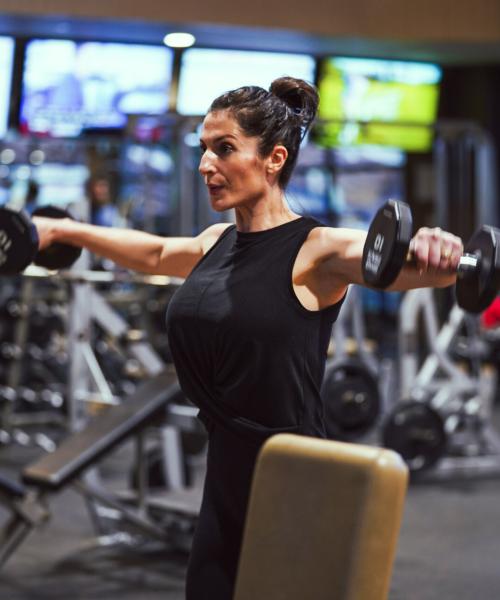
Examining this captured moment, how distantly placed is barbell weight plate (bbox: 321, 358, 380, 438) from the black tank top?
3.73 metres

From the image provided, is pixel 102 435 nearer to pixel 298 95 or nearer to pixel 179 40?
pixel 298 95

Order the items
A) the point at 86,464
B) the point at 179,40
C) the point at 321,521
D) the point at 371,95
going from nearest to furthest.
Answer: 1. the point at 321,521
2. the point at 86,464
3. the point at 179,40
4. the point at 371,95

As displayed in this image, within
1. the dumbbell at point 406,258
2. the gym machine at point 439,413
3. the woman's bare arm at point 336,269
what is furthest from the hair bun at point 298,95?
the gym machine at point 439,413

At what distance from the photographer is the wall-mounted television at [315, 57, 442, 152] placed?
329 inches

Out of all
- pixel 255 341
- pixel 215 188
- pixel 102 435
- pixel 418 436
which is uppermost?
pixel 215 188

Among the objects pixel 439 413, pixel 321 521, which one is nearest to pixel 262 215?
pixel 321 521

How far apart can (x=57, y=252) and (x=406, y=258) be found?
3.19 feet

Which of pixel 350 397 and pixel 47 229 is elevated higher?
pixel 47 229

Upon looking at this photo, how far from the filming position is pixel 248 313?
1.68 meters

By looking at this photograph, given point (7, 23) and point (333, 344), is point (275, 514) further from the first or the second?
point (7, 23)

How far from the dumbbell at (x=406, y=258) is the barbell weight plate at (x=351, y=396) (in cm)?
387

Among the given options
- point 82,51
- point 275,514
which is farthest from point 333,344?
point 275,514

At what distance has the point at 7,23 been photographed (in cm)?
712

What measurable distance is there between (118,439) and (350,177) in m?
5.61
